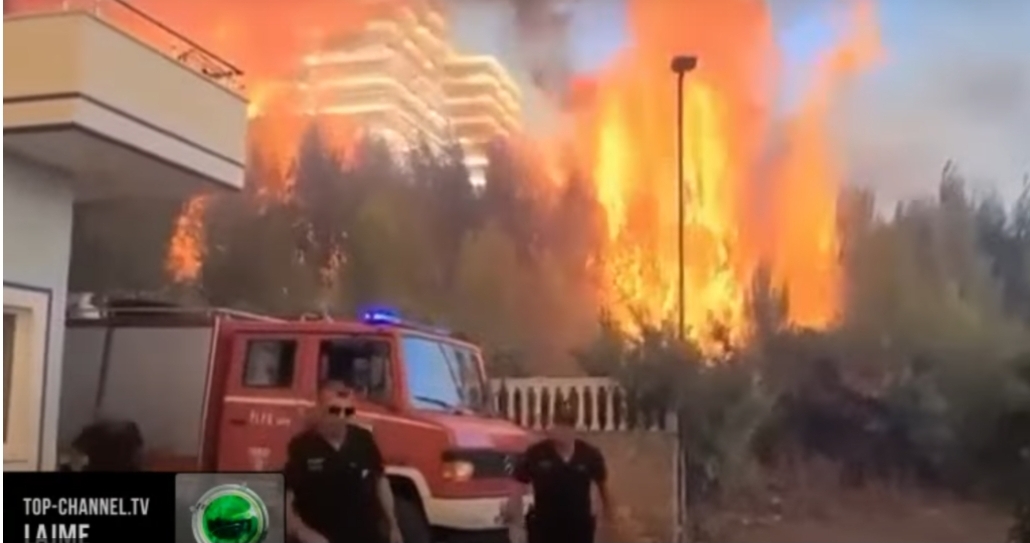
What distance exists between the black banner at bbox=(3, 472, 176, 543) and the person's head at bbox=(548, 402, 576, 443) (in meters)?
0.77

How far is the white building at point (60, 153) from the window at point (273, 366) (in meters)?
0.37

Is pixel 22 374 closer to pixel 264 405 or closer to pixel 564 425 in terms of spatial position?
pixel 264 405

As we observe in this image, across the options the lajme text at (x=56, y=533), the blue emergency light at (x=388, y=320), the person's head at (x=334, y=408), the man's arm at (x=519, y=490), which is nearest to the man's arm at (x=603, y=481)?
the man's arm at (x=519, y=490)

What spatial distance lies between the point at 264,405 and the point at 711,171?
1.03 metres

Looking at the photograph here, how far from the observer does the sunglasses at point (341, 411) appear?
2902 mm

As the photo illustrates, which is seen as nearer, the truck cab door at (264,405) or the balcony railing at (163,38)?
the truck cab door at (264,405)

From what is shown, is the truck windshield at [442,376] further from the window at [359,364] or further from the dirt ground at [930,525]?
the dirt ground at [930,525]

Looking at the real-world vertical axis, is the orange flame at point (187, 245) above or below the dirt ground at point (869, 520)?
above

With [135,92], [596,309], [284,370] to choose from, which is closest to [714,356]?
[596,309]

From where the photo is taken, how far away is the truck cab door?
9.55 feet

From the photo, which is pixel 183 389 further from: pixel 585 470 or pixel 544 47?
pixel 544 47

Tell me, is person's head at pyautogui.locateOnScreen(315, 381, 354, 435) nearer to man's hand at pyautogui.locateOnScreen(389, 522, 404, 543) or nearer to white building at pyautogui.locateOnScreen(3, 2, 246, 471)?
man's hand at pyautogui.locateOnScreen(389, 522, 404, 543)

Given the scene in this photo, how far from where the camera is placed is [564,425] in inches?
115

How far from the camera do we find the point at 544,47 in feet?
9.96
